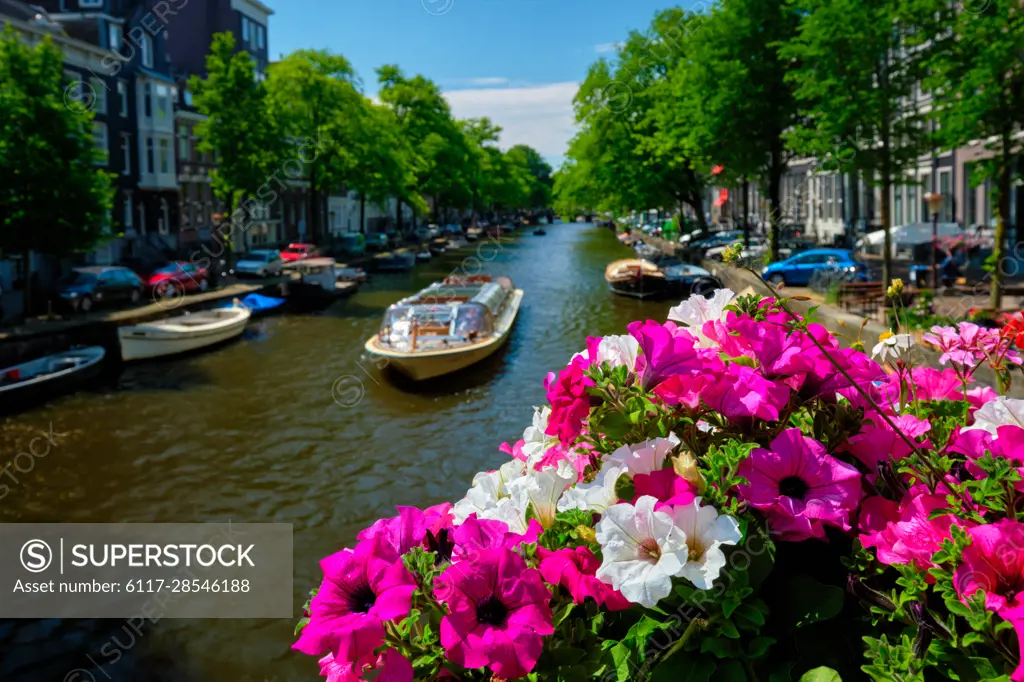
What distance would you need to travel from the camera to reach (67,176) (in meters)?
24.1

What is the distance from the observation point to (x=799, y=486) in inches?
70.2

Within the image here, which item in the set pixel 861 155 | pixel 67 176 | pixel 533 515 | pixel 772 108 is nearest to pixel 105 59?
pixel 67 176

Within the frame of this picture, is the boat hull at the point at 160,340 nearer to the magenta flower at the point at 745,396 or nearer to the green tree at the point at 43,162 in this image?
the green tree at the point at 43,162

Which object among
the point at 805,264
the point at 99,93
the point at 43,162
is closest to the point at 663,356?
the point at 43,162

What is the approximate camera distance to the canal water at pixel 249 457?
931 centimetres

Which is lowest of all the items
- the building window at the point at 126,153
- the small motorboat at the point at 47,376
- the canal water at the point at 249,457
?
the canal water at the point at 249,457

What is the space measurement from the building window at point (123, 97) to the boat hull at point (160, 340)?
2538cm

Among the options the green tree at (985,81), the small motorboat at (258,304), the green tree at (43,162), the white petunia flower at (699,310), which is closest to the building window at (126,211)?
the small motorboat at (258,304)

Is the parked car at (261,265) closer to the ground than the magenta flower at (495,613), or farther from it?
farther from it

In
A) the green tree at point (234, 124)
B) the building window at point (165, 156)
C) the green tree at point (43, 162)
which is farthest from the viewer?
the building window at point (165, 156)

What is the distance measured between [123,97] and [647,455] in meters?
51.1

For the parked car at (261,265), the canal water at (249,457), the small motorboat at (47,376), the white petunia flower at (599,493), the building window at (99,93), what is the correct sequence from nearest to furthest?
1. the white petunia flower at (599,493)
2. the canal water at (249,457)
3. the small motorboat at (47,376)
4. the parked car at (261,265)
5. the building window at (99,93)

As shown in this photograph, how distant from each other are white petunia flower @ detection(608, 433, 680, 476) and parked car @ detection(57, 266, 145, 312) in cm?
2982

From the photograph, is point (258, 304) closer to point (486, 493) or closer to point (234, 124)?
point (234, 124)
